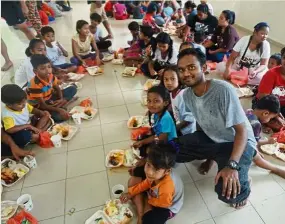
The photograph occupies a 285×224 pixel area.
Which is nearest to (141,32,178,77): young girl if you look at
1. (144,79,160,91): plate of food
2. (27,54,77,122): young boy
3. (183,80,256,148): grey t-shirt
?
(144,79,160,91): plate of food

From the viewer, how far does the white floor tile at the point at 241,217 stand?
1537 mm

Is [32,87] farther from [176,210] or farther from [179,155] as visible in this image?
[176,210]

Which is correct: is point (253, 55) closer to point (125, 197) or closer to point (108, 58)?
point (108, 58)

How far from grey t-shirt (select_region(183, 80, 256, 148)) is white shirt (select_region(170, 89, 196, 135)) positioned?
21 centimetres

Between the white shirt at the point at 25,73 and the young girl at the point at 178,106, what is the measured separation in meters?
1.48

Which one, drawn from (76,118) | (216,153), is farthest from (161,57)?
(216,153)

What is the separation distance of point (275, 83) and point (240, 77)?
2.53 feet

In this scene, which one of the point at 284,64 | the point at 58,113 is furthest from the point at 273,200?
the point at 58,113

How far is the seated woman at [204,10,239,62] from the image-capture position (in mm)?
3342

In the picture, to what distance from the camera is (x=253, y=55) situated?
9.51ft

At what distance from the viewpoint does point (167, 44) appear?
2.79 metres

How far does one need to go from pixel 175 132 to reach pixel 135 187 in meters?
0.51

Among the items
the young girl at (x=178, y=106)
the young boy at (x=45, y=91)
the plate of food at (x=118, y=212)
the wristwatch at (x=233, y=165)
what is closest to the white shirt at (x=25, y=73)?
the young boy at (x=45, y=91)

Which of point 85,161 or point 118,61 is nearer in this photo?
point 85,161
